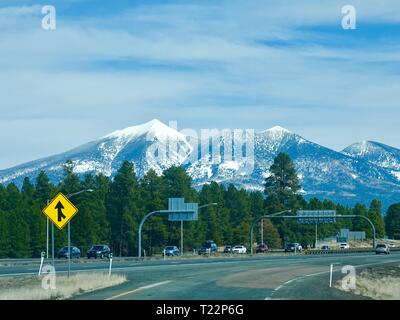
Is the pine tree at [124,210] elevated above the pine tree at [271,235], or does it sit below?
above

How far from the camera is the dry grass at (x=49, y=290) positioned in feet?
92.8

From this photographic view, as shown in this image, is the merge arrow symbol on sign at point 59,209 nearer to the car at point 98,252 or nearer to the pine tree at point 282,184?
the car at point 98,252

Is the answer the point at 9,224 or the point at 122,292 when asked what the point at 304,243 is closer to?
the point at 9,224

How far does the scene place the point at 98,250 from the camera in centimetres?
9269

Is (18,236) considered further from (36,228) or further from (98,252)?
(98,252)

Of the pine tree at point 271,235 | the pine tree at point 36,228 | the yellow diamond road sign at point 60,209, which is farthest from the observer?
the pine tree at point 271,235

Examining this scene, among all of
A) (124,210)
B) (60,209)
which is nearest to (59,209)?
(60,209)

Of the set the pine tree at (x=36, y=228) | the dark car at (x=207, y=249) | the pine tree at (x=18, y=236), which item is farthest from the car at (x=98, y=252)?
the dark car at (x=207, y=249)

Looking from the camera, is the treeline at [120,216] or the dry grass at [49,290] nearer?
the dry grass at [49,290]

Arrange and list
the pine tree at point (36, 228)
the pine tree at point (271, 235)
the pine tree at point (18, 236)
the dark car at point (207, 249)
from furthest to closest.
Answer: the pine tree at point (271, 235) < the dark car at point (207, 249) < the pine tree at point (36, 228) < the pine tree at point (18, 236)

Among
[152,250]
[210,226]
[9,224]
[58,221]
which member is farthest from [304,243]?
[58,221]

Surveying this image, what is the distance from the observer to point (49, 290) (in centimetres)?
3056

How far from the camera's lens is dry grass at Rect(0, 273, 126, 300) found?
2827cm
